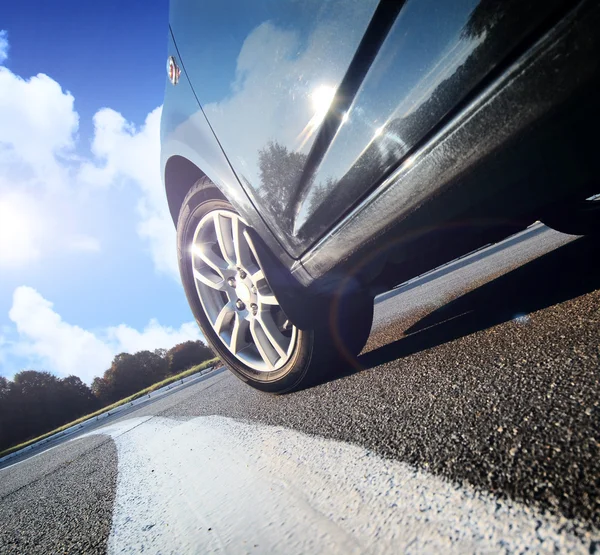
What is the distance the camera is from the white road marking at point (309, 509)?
526 mm

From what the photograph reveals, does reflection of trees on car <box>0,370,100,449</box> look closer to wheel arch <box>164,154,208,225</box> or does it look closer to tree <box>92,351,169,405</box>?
tree <box>92,351,169,405</box>

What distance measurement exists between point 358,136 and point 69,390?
48.2 m

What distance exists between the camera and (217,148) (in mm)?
1477

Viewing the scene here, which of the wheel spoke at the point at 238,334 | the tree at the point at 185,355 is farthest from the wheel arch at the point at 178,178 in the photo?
the tree at the point at 185,355

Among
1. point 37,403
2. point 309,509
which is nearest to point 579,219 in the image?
point 309,509

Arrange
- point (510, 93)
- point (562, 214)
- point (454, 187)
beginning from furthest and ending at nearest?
point (562, 214), point (454, 187), point (510, 93)

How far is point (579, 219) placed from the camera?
2281 millimetres

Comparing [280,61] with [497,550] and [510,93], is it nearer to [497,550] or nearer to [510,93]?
[510,93]

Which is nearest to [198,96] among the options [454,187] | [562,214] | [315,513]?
[454,187]

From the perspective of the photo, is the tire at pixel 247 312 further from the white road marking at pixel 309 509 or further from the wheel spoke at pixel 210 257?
the white road marking at pixel 309 509

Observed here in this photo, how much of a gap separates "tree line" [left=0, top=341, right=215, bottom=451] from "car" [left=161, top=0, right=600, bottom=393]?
38668 mm

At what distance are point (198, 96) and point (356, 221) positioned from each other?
35.7 inches

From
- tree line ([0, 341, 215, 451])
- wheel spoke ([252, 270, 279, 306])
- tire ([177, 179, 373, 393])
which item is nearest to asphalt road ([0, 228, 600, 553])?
tire ([177, 179, 373, 393])

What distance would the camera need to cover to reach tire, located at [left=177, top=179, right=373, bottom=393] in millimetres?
1640
